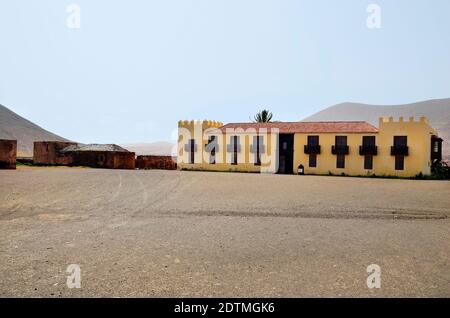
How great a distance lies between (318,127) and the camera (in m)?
48.7

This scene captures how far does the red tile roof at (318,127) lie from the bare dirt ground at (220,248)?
32.3 m

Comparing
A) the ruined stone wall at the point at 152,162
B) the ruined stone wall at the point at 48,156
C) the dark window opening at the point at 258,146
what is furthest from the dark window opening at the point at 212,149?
the ruined stone wall at the point at 48,156

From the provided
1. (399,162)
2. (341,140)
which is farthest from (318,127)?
(399,162)

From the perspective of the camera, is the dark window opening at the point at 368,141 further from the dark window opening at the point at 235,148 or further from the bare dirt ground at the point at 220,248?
the bare dirt ground at the point at 220,248

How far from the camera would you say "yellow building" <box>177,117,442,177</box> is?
42.4m

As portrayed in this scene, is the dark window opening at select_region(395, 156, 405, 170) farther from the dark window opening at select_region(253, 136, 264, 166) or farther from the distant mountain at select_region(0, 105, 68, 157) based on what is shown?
the distant mountain at select_region(0, 105, 68, 157)

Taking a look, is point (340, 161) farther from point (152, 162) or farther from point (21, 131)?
point (21, 131)

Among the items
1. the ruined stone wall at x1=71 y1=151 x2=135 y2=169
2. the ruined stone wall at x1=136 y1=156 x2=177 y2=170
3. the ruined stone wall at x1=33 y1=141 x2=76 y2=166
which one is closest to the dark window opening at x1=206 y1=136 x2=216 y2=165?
the ruined stone wall at x1=136 y1=156 x2=177 y2=170

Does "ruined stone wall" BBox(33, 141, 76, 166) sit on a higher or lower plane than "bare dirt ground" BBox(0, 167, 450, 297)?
higher

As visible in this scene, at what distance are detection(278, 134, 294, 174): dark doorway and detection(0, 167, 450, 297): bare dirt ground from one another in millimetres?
34538

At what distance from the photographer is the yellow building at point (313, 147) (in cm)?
4244

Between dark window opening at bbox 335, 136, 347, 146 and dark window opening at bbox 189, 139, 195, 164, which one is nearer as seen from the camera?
dark window opening at bbox 335, 136, 347, 146

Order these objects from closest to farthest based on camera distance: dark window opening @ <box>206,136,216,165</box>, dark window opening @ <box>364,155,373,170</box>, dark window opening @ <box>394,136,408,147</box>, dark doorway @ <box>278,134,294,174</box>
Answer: dark window opening @ <box>394,136,408,147</box>, dark window opening @ <box>364,155,373,170</box>, dark doorway @ <box>278,134,294,174</box>, dark window opening @ <box>206,136,216,165</box>
